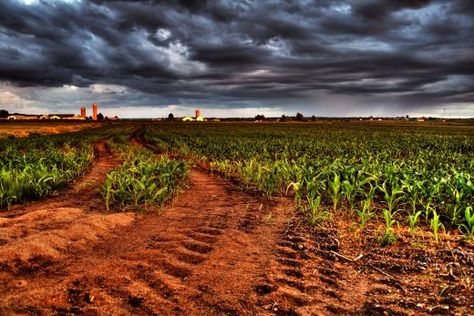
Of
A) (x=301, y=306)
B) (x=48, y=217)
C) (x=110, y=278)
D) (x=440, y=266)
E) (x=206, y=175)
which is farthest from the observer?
(x=206, y=175)

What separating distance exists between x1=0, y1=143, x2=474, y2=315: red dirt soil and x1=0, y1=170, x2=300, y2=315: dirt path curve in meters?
0.01

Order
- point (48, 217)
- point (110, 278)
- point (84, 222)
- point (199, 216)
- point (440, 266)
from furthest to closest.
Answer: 1. point (199, 216)
2. point (48, 217)
3. point (84, 222)
4. point (440, 266)
5. point (110, 278)

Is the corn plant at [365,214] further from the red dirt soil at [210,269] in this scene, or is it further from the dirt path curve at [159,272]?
the dirt path curve at [159,272]

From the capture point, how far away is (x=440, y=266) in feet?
14.6

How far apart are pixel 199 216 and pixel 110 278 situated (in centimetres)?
298

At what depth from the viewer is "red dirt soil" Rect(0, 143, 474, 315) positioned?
137 inches

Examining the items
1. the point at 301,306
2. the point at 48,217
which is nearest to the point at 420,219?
the point at 301,306

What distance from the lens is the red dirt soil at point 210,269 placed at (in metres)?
3.47

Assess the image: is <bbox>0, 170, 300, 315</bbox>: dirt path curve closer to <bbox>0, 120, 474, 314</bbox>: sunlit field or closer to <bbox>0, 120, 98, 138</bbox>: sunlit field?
<bbox>0, 120, 474, 314</bbox>: sunlit field

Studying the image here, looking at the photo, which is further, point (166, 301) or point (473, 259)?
point (473, 259)

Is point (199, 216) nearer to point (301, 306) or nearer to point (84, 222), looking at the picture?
point (84, 222)

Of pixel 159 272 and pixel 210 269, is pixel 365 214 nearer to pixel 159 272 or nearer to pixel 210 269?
pixel 210 269

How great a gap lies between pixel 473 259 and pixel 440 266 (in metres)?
0.49

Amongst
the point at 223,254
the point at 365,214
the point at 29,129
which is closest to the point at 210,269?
the point at 223,254
